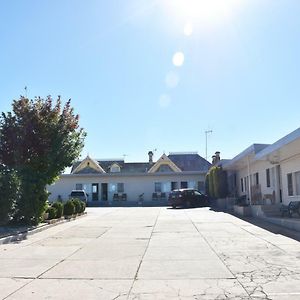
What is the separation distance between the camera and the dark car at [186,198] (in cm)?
3738

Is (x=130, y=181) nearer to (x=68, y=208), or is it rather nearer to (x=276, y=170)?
(x=68, y=208)

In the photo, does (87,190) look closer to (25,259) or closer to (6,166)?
(6,166)

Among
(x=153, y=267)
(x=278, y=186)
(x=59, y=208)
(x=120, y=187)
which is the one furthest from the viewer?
(x=120, y=187)

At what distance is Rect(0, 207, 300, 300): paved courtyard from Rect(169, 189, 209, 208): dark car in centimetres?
2167

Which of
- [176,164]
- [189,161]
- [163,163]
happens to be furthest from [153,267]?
[189,161]

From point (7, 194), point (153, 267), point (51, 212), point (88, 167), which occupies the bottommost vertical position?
point (153, 267)

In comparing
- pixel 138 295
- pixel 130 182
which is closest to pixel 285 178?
pixel 138 295

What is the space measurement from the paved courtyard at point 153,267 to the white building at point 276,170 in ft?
18.8

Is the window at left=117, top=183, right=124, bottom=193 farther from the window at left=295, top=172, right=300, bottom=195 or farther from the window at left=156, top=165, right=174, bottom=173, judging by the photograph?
the window at left=295, top=172, right=300, bottom=195

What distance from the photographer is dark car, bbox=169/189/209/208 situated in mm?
A: 37375

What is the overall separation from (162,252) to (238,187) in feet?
94.1

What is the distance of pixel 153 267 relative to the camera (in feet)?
31.3

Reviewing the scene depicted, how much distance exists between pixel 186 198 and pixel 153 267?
28534mm

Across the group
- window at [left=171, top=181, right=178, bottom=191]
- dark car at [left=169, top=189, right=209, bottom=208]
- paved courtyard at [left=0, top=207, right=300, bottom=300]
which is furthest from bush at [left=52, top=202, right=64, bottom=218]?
window at [left=171, top=181, right=178, bottom=191]
